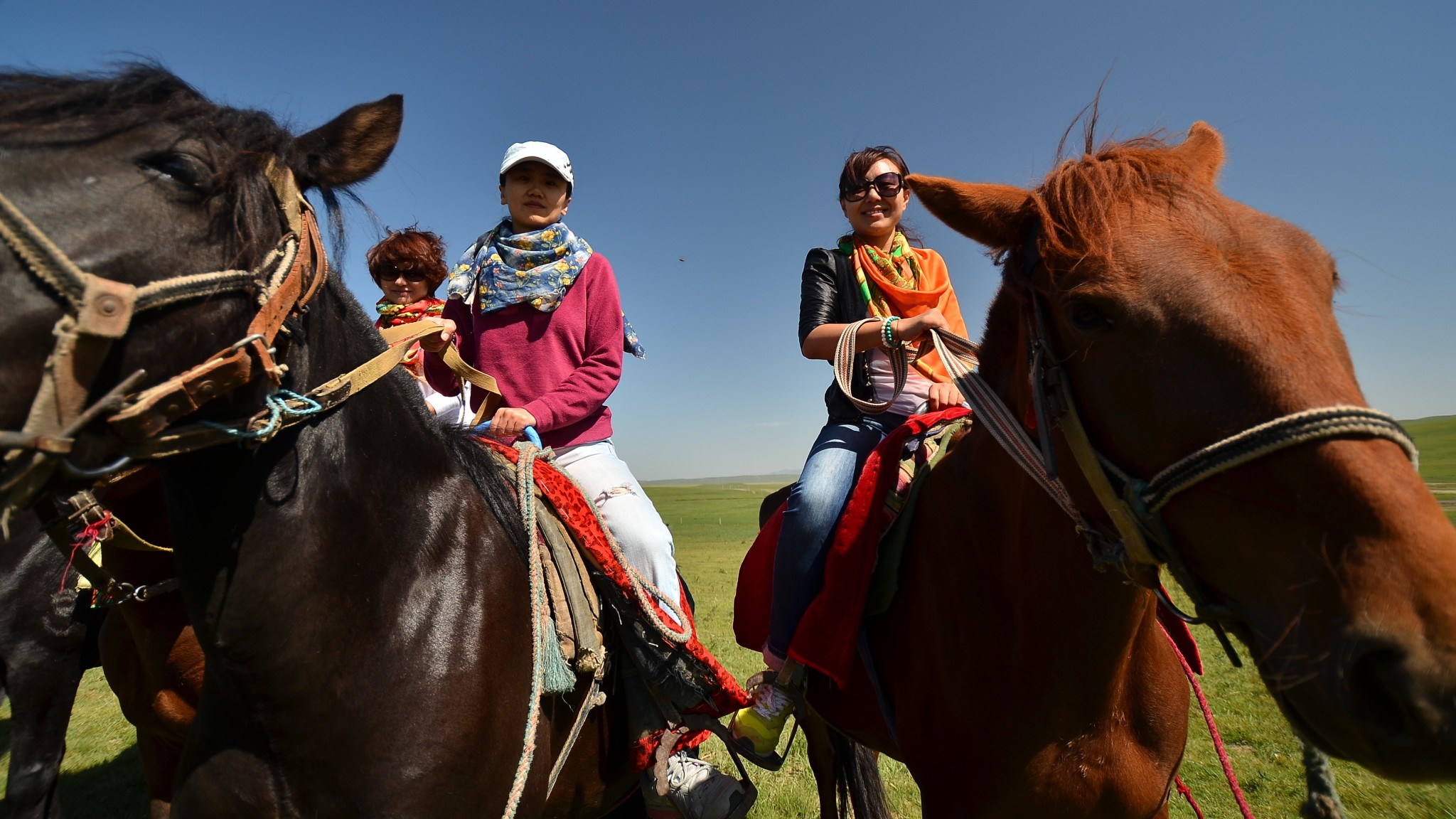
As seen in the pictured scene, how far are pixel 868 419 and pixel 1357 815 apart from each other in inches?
160

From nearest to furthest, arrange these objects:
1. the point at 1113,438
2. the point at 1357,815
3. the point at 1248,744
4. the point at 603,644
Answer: the point at 1113,438 < the point at 603,644 < the point at 1357,815 < the point at 1248,744

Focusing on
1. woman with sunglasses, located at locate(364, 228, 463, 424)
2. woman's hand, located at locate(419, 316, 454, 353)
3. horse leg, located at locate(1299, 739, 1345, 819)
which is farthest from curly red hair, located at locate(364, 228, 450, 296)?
horse leg, located at locate(1299, 739, 1345, 819)

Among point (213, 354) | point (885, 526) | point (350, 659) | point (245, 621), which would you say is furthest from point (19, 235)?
point (885, 526)

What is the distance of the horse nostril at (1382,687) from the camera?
3.73ft

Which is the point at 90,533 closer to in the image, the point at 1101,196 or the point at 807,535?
the point at 807,535

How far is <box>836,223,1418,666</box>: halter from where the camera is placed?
1.25 metres

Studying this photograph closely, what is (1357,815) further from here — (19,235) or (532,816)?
(19,235)

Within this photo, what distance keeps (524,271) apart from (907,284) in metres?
1.94

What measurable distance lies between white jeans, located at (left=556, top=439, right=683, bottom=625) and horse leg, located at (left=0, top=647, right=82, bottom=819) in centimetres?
350

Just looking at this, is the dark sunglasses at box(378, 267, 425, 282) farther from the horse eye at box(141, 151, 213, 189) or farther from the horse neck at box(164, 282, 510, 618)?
the horse eye at box(141, 151, 213, 189)

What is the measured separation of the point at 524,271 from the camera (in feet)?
10.6

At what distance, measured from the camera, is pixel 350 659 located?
1.87 meters

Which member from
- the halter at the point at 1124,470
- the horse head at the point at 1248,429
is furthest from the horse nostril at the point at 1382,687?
the halter at the point at 1124,470

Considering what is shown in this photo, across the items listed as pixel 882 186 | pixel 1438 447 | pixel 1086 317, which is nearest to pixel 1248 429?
pixel 1086 317
